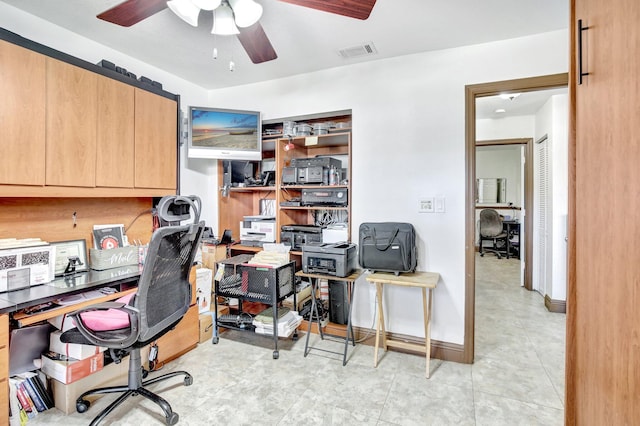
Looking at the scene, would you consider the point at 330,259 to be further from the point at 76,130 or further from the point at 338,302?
the point at 76,130

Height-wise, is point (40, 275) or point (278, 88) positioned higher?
point (278, 88)

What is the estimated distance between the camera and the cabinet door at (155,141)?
2.58 m

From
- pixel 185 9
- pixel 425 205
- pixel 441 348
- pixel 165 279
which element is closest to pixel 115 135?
pixel 185 9

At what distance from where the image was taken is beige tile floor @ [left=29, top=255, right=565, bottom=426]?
6.25 feet

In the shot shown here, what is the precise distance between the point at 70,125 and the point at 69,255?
3.01 feet

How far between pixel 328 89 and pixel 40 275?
2.65 m

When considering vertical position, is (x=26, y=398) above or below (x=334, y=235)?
below

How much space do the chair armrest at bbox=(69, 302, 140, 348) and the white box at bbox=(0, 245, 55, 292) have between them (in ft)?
1.68

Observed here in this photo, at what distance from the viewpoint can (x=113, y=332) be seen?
1706mm

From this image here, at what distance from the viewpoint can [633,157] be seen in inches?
31.7

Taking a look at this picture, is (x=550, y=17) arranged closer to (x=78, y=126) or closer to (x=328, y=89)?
(x=328, y=89)

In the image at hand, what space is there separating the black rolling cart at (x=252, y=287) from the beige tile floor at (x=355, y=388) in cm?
17

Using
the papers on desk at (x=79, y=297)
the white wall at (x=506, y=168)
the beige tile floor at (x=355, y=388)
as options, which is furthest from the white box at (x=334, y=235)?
the white wall at (x=506, y=168)

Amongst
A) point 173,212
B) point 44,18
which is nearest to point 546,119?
point 173,212
